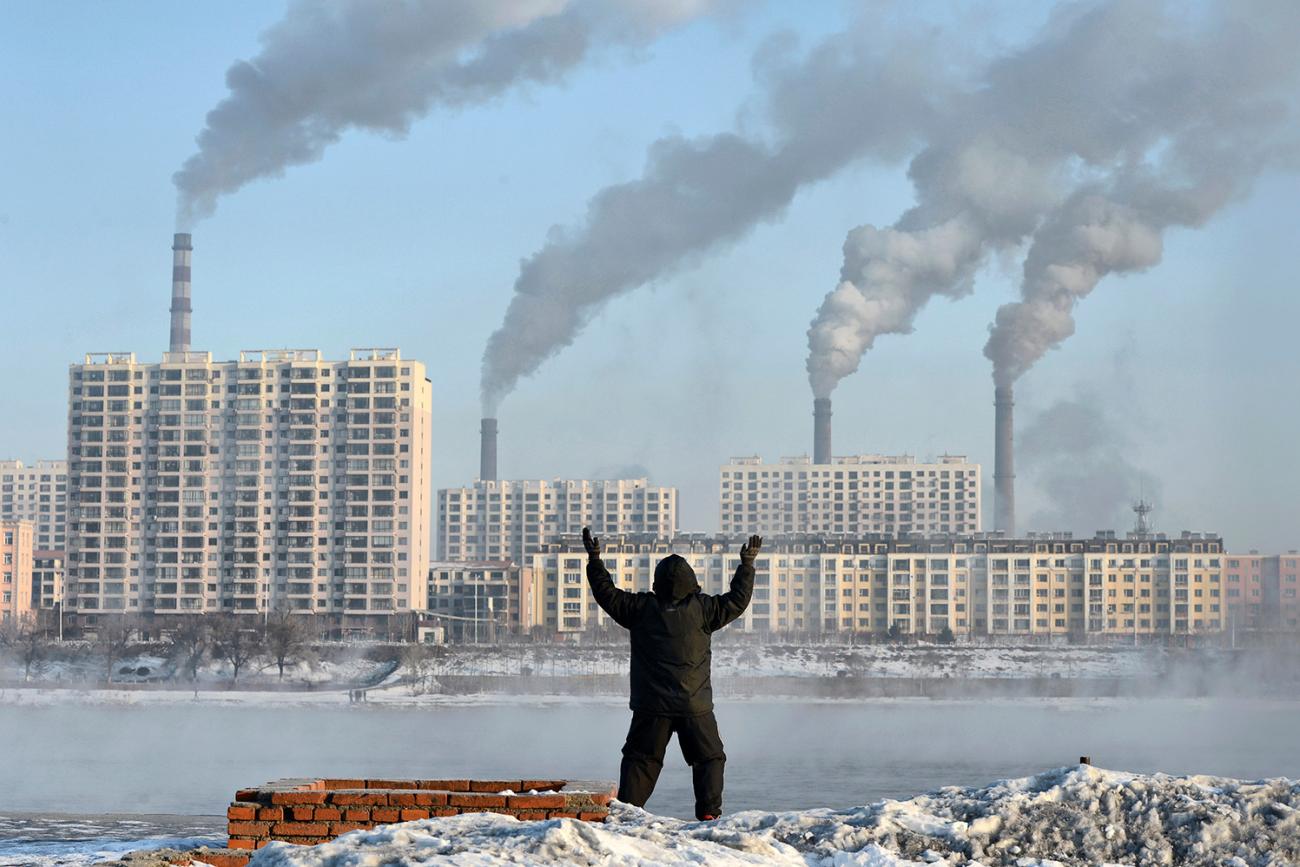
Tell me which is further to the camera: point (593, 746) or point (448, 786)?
point (593, 746)

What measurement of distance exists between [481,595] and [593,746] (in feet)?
260

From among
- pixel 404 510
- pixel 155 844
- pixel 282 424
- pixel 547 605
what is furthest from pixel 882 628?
pixel 155 844

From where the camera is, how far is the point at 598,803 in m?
8.41

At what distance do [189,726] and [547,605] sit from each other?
6119cm

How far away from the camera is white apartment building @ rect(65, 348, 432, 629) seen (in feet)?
379

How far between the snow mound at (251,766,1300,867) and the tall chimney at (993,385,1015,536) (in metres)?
86.8

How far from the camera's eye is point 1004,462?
104 metres

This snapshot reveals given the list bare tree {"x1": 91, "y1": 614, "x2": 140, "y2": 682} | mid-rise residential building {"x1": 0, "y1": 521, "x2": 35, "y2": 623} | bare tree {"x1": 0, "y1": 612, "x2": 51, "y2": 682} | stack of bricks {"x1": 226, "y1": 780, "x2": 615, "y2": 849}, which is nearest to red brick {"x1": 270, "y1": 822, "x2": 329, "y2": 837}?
stack of bricks {"x1": 226, "y1": 780, "x2": 615, "y2": 849}

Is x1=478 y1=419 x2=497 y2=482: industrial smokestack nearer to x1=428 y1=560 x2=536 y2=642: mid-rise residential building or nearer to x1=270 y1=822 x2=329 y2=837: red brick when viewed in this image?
x1=428 y1=560 x2=536 y2=642: mid-rise residential building

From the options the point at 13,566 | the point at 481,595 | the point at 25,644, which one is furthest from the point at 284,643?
the point at 13,566

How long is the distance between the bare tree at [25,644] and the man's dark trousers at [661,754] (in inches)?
3107

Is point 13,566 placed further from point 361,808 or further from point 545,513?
point 361,808

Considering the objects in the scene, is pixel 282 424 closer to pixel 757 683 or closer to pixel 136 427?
pixel 136 427

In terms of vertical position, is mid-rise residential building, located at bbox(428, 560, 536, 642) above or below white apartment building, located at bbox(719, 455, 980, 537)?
below
